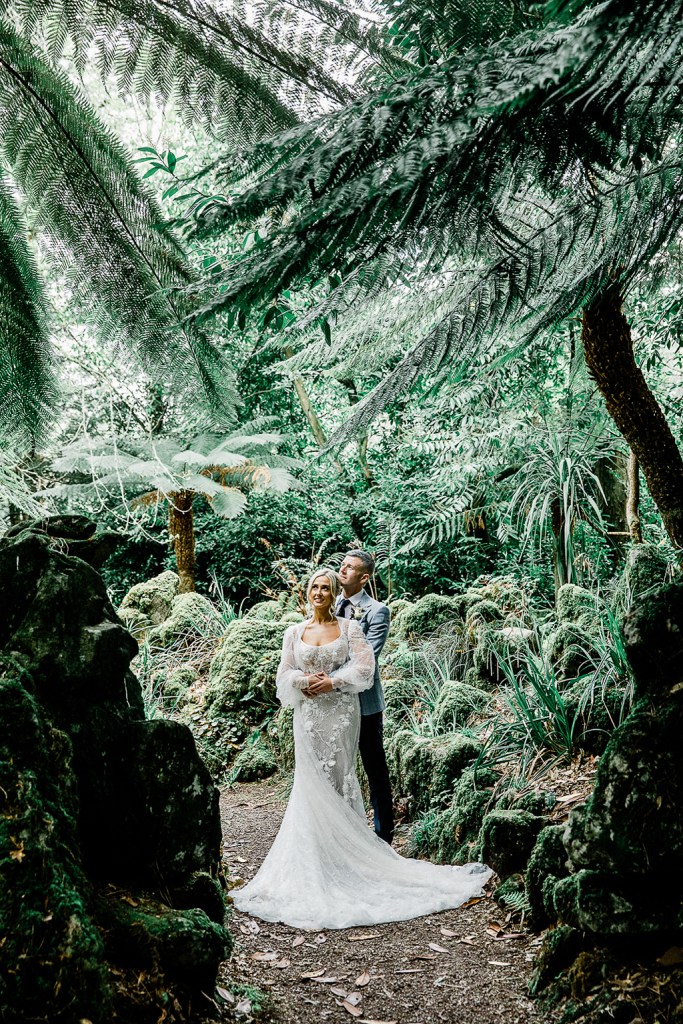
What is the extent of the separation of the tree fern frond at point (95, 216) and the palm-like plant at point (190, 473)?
20.2 ft

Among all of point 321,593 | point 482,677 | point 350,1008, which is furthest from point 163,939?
point 482,677

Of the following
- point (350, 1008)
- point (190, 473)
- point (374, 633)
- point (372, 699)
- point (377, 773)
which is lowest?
point (350, 1008)

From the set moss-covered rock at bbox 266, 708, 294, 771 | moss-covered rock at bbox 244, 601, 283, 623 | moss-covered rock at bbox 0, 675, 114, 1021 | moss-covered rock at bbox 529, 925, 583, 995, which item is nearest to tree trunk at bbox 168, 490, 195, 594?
moss-covered rock at bbox 244, 601, 283, 623

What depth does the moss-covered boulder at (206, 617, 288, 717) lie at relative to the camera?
6.66 meters

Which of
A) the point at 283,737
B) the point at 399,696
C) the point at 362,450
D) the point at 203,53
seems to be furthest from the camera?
the point at 362,450

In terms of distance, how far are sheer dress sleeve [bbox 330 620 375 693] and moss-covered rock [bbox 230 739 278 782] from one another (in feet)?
7.13

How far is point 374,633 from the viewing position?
4504mm

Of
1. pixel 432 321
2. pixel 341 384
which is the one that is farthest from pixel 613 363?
pixel 341 384

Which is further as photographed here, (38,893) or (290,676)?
(290,676)

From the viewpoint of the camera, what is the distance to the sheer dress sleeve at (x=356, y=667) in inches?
163

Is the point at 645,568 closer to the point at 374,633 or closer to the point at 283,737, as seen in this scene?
the point at 374,633

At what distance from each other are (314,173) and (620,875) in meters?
2.37

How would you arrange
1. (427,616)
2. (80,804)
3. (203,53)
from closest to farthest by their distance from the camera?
(203,53), (80,804), (427,616)

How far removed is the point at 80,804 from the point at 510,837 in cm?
202
